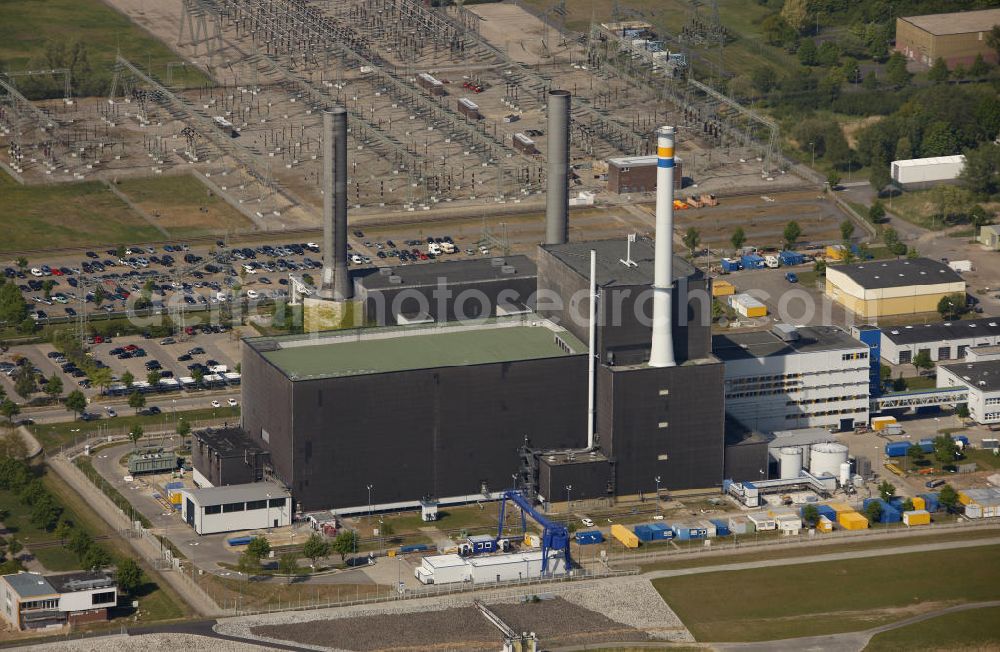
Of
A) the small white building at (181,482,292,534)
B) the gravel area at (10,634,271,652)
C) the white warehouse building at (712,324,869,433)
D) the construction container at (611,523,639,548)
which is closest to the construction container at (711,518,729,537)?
the construction container at (611,523,639,548)

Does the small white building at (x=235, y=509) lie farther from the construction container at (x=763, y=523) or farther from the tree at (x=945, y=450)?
the tree at (x=945, y=450)

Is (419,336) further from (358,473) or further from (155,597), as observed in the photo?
(155,597)

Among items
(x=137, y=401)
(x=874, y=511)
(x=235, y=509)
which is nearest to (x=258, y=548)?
(x=235, y=509)

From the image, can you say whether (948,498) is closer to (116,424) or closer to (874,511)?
(874,511)

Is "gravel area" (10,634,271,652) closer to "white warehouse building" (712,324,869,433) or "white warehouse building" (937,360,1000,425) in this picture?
"white warehouse building" (712,324,869,433)

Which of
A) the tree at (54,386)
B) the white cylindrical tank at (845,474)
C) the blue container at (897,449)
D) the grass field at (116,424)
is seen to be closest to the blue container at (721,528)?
the white cylindrical tank at (845,474)
